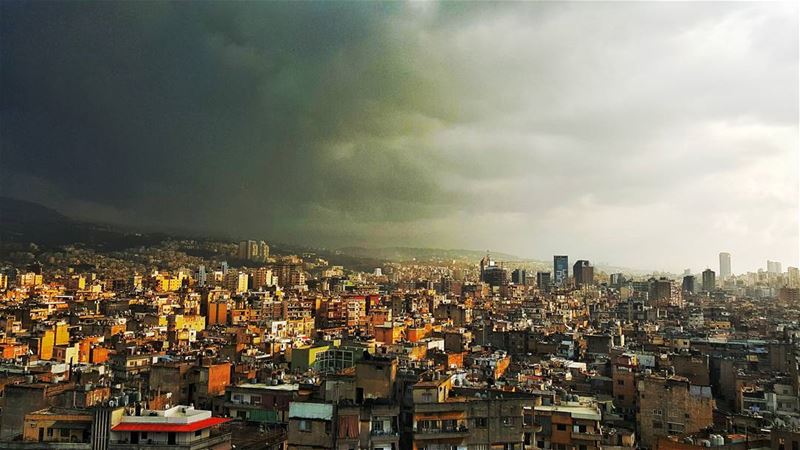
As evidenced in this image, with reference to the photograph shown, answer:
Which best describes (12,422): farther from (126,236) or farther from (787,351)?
(126,236)

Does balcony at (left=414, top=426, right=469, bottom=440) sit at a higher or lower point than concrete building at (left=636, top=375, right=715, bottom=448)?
higher

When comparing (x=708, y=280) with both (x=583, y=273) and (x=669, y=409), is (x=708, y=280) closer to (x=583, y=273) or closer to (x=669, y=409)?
(x=583, y=273)

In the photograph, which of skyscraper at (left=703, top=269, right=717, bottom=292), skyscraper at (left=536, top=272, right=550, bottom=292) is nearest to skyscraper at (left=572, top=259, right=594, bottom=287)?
skyscraper at (left=536, top=272, right=550, bottom=292)

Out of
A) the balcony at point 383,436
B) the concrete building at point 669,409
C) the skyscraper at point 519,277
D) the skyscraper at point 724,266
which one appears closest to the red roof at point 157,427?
the balcony at point 383,436

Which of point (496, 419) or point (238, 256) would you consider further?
point (238, 256)

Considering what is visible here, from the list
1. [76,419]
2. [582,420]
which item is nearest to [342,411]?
[76,419]

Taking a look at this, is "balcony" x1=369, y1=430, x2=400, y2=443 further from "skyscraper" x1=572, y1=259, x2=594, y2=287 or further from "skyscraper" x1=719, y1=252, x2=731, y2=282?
"skyscraper" x1=719, y1=252, x2=731, y2=282
